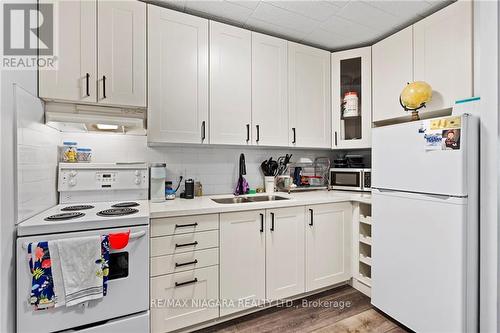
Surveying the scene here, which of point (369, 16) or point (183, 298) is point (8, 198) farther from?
point (369, 16)

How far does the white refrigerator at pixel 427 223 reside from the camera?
1427 mm

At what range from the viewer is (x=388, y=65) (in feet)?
7.45

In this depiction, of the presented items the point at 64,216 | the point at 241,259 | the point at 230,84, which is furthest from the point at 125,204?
the point at 230,84

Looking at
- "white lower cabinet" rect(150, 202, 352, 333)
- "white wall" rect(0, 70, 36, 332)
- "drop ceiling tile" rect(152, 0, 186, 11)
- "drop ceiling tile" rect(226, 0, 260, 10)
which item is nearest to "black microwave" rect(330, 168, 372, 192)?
"white lower cabinet" rect(150, 202, 352, 333)

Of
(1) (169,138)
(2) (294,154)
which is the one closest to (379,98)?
(2) (294,154)

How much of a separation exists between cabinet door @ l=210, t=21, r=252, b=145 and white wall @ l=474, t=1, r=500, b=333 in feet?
5.38

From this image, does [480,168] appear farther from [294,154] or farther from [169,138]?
[169,138]

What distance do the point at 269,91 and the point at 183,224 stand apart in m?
1.45

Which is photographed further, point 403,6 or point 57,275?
point 403,6

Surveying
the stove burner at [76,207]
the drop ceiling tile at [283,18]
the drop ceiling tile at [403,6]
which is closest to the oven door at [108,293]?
the stove burner at [76,207]

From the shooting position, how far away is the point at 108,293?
138 cm

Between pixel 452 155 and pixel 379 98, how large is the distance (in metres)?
1.09

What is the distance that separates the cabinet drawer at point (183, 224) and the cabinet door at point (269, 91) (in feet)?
2.84

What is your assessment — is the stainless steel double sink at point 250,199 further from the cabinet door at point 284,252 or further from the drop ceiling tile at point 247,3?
the drop ceiling tile at point 247,3
